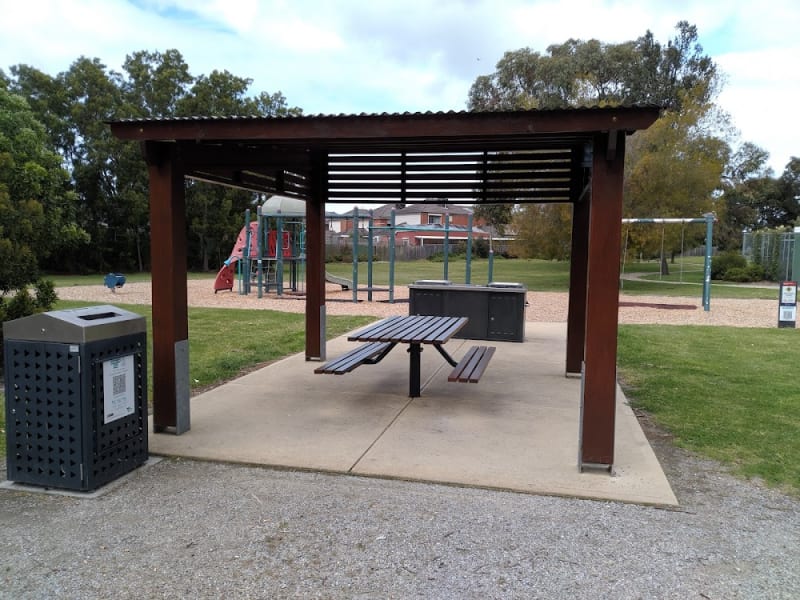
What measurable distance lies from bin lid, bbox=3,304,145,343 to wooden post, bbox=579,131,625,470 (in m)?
3.05

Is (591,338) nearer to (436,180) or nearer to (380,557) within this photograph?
(380,557)

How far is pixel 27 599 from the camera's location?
270 centimetres

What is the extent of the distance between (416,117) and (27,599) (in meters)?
3.40

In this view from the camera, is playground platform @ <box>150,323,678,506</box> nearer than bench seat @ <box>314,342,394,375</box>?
Yes

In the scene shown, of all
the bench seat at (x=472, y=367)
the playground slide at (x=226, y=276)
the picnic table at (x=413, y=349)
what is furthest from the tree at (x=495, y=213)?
the picnic table at (x=413, y=349)

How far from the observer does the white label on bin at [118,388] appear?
12.8ft

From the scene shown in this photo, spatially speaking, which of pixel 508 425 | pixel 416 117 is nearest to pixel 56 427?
pixel 416 117

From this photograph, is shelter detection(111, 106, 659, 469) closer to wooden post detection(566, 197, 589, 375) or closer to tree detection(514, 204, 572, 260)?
wooden post detection(566, 197, 589, 375)

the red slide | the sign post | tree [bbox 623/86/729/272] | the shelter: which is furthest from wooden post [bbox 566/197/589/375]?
tree [bbox 623/86/729/272]

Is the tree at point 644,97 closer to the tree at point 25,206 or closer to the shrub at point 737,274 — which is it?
the shrub at point 737,274

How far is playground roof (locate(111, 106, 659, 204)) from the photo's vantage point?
4.11 meters

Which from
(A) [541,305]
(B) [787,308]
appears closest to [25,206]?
(A) [541,305]

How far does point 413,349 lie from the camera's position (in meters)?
6.03

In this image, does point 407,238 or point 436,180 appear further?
point 407,238
